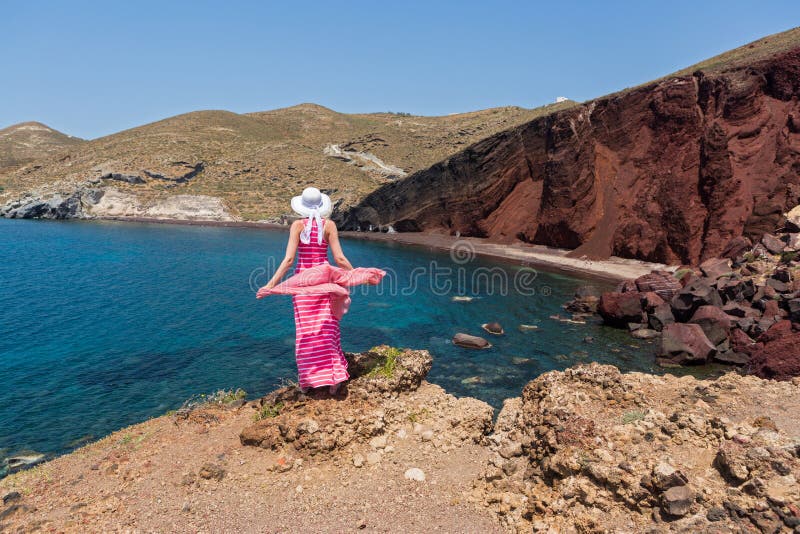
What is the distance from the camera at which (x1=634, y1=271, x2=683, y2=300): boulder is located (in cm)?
2633

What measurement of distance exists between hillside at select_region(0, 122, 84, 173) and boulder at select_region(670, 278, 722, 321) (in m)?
167

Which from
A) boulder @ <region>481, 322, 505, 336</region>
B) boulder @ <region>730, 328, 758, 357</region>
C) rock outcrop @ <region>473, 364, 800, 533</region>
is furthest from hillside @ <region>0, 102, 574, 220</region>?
rock outcrop @ <region>473, 364, 800, 533</region>

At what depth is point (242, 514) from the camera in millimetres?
6887

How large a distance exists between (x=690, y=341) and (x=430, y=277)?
21.5 m

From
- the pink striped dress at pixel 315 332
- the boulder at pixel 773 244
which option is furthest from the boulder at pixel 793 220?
the pink striped dress at pixel 315 332

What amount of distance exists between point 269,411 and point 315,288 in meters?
3.05

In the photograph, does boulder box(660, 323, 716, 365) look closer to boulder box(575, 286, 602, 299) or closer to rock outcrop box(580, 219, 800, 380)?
rock outcrop box(580, 219, 800, 380)

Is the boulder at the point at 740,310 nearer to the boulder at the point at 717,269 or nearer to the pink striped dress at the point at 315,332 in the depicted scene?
the boulder at the point at 717,269

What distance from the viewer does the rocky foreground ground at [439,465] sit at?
244 inches

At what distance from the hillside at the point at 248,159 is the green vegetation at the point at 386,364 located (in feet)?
232

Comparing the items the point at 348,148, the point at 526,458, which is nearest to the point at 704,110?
the point at 526,458

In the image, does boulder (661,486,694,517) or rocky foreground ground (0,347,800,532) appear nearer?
boulder (661,486,694,517)

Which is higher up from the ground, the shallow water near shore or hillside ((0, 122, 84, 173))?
hillside ((0, 122, 84, 173))

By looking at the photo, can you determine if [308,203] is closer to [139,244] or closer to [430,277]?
[430,277]
